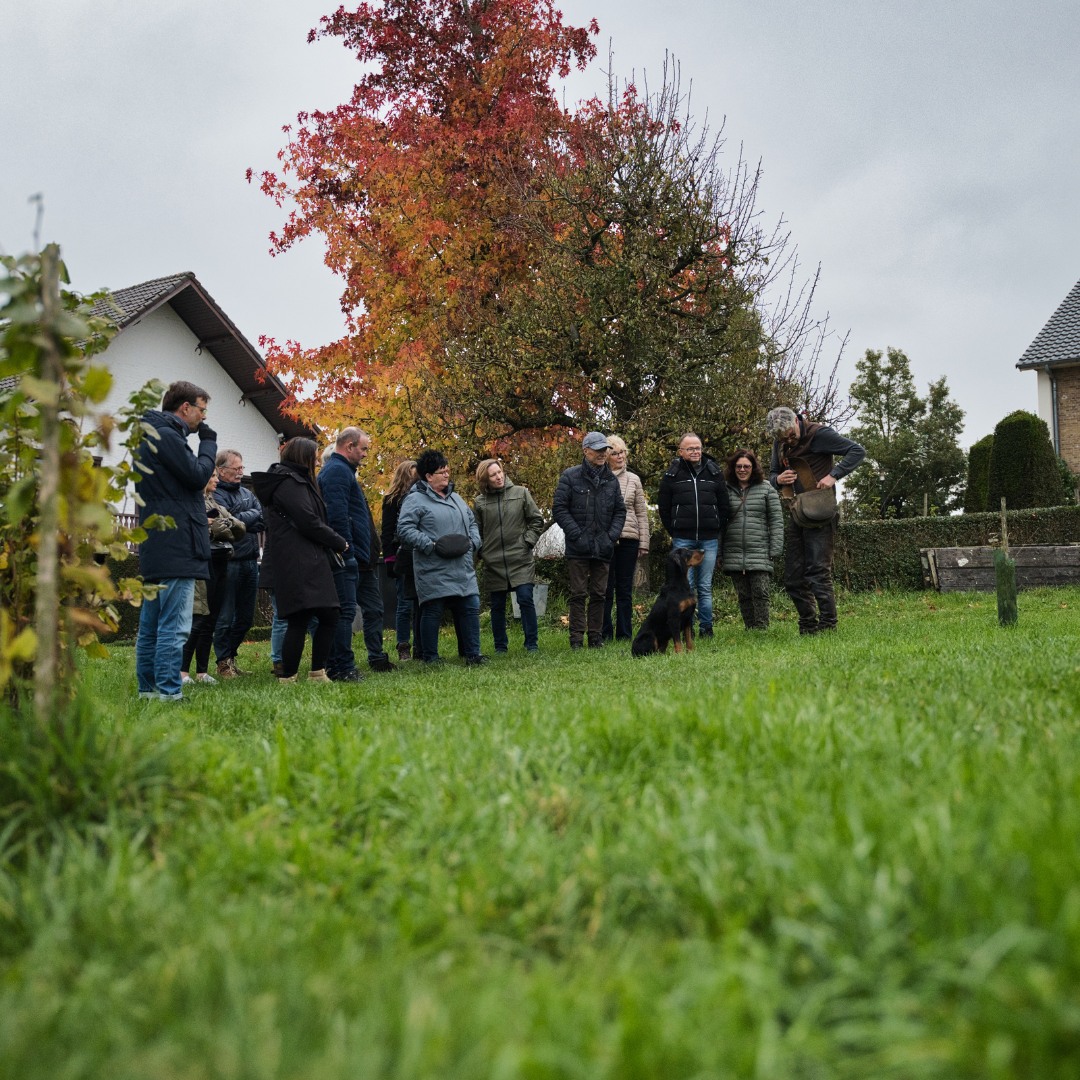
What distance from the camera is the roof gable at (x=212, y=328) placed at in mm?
23672

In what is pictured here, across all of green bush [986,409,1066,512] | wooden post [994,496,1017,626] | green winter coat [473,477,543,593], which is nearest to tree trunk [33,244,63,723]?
green winter coat [473,477,543,593]

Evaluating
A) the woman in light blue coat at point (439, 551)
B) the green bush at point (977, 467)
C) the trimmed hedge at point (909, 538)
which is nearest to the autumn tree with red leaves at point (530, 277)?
the trimmed hedge at point (909, 538)

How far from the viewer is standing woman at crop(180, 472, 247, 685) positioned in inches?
324

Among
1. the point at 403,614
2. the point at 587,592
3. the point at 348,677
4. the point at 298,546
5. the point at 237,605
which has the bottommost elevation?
the point at 348,677

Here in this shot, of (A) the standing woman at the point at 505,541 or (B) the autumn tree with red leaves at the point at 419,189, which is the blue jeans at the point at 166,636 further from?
(B) the autumn tree with red leaves at the point at 419,189

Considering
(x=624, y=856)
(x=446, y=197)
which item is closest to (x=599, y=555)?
(x=624, y=856)

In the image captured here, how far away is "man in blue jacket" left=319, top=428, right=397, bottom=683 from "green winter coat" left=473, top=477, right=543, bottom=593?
1.39 metres

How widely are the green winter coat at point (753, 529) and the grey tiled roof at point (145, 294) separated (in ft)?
59.9

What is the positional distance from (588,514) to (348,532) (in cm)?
272

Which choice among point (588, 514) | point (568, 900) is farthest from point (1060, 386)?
point (568, 900)

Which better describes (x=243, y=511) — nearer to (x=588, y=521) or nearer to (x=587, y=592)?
(x=588, y=521)

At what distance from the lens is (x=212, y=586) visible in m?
8.42

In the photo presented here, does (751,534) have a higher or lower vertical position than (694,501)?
lower

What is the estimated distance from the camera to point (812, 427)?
8469 mm
